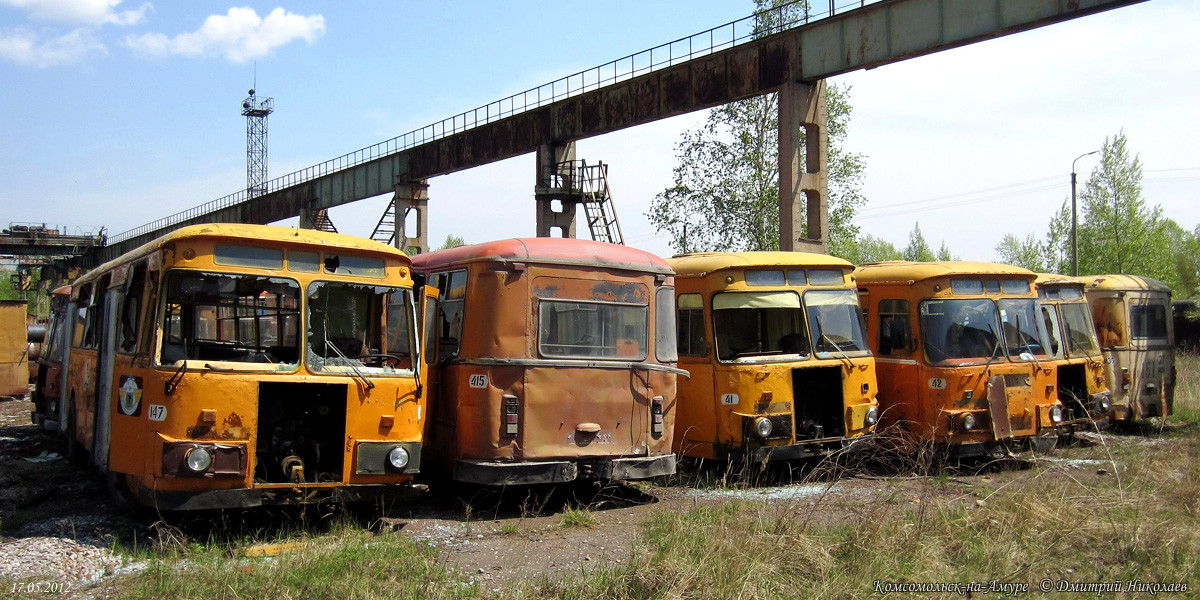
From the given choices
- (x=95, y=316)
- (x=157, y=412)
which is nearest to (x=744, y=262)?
(x=157, y=412)

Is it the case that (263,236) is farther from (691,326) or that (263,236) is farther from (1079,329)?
(1079,329)

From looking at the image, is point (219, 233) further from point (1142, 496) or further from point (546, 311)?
point (1142, 496)

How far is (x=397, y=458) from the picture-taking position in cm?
856

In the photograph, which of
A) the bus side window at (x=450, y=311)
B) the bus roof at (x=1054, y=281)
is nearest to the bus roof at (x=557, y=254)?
the bus side window at (x=450, y=311)

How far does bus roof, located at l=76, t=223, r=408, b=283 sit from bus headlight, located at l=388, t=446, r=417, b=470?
5.71ft

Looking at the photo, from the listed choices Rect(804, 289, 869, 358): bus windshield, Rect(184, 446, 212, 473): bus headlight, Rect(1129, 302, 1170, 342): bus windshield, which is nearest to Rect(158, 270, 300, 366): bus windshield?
Rect(184, 446, 212, 473): bus headlight

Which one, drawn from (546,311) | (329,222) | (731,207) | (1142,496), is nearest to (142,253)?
(546,311)

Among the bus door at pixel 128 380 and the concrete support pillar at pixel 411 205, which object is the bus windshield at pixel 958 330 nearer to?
the bus door at pixel 128 380

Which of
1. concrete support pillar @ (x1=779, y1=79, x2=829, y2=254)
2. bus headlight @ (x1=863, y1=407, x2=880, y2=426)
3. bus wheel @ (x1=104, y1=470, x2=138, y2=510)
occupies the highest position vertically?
concrete support pillar @ (x1=779, y1=79, x2=829, y2=254)

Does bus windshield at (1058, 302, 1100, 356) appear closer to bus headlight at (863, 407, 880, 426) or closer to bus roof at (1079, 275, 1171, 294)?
bus roof at (1079, 275, 1171, 294)

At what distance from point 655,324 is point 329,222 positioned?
123 feet

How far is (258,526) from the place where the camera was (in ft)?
28.8

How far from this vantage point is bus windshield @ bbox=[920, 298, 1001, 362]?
41.2 feet

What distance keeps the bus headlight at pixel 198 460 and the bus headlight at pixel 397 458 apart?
59.1 inches
